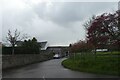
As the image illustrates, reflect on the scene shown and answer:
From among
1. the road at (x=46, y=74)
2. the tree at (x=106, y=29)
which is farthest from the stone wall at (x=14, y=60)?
the tree at (x=106, y=29)

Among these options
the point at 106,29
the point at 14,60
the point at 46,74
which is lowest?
the point at 46,74

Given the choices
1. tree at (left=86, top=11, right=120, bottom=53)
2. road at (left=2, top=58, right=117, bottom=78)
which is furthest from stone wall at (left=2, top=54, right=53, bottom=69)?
tree at (left=86, top=11, right=120, bottom=53)

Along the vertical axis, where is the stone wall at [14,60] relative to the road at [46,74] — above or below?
above

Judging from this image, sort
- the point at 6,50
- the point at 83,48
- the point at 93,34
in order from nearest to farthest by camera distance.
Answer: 1. the point at 93,34
2. the point at 83,48
3. the point at 6,50

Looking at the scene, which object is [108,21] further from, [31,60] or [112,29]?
[31,60]

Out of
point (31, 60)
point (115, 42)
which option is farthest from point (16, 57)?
point (115, 42)

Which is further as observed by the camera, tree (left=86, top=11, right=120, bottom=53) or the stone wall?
the stone wall

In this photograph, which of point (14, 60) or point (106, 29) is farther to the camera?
point (14, 60)

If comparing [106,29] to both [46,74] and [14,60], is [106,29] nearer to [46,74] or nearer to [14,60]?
[46,74]

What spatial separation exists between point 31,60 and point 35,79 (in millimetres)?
32861

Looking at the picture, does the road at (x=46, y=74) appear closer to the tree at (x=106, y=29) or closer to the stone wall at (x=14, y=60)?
the tree at (x=106, y=29)

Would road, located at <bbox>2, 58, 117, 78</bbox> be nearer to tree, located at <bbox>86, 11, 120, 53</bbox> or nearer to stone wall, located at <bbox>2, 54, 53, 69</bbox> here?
tree, located at <bbox>86, 11, 120, 53</bbox>

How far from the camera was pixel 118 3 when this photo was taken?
80.9ft

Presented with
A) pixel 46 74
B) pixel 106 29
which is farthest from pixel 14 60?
pixel 106 29
